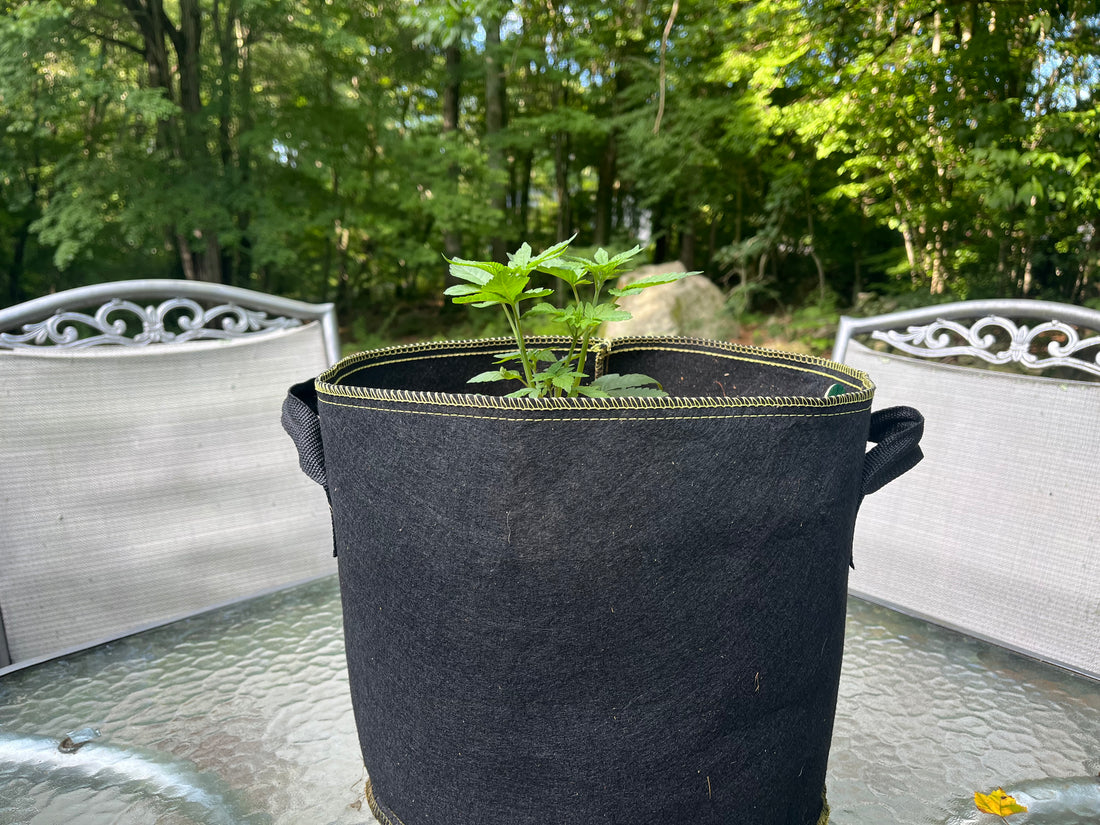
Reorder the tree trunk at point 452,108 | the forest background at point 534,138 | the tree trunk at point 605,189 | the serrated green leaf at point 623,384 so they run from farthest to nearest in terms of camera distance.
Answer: the tree trunk at point 605,189 → the tree trunk at point 452,108 → the forest background at point 534,138 → the serrated green leaf at point 623,384

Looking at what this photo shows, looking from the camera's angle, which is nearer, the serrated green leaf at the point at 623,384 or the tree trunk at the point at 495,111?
the serrated green leaf at the point at 623,384

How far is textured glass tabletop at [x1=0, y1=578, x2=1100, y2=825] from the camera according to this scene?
556 mm

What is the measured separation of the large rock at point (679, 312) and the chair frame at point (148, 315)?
371cm

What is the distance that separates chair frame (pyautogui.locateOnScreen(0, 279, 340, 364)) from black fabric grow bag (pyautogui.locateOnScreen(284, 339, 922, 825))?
55cm

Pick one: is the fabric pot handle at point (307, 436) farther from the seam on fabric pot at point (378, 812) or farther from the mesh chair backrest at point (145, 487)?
the mesh chair backrest at point (145, 487)

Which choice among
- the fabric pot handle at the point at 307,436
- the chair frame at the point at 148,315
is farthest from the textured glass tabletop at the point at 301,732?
the chair frame at the point at 148,315

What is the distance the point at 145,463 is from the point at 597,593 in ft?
2.41

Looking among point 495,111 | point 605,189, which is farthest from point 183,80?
point 605,189

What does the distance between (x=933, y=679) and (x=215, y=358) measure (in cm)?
Result: 94

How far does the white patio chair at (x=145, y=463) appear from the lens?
0.83 metres

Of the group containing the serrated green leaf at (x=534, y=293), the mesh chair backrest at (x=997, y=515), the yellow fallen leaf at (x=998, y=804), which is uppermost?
the serrated green leaf at (x=534, y=293)

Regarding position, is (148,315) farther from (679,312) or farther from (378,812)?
(679,312)

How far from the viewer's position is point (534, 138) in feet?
21.1

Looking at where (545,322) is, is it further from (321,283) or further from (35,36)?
(35,36)
